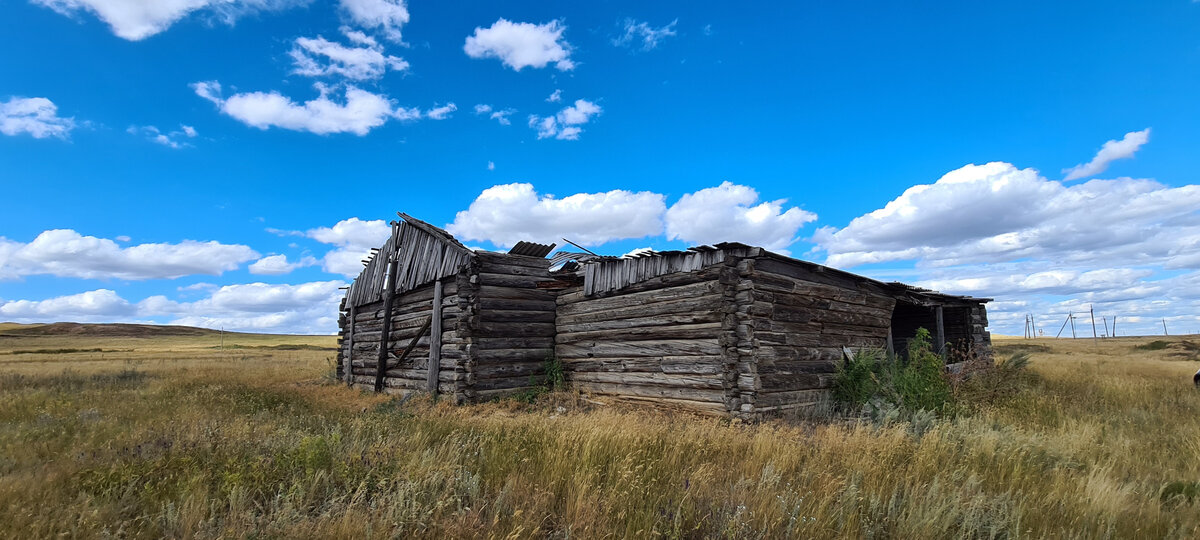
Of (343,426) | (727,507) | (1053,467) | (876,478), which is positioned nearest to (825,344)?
(1053,467)

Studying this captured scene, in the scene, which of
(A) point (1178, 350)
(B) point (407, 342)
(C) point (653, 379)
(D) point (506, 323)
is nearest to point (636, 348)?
(C) point (653, 379)

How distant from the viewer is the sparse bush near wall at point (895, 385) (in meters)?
9.66

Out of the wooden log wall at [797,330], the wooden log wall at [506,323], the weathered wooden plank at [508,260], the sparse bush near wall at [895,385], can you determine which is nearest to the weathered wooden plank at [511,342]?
the wooden log wall at [506,323]

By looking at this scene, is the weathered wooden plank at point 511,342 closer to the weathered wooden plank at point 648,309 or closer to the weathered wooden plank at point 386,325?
the weathered wooden plank at point 648,309

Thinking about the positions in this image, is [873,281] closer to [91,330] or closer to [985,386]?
[985,386]

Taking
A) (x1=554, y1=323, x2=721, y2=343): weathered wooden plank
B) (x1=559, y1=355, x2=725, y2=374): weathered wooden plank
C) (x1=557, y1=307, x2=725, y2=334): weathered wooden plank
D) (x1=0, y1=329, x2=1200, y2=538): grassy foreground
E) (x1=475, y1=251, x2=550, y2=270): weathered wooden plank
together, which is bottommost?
(x1=0, y1=329, x2=1200, y2=538): grassy foreground

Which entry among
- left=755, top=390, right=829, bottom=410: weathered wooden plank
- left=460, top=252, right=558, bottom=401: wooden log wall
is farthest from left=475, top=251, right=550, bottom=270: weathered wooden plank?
left=755, top=390, right=829, bottom=410: weathered wooden plank

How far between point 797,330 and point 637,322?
3.31 meters

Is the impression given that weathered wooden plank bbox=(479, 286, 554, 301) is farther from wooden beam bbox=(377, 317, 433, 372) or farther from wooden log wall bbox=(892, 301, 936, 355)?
wooden log wall bbox=(892, 301, 936, 355)

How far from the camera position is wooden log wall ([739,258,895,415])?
9.88 meters

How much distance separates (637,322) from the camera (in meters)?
11.9

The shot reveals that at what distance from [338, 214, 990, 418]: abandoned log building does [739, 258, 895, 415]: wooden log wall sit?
0.03 m

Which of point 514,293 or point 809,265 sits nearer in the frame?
point 809,265

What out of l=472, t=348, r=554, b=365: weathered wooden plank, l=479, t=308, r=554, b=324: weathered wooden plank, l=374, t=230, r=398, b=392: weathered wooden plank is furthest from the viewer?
l=374, t=230, r=398, b=392: weathered wooden plank
